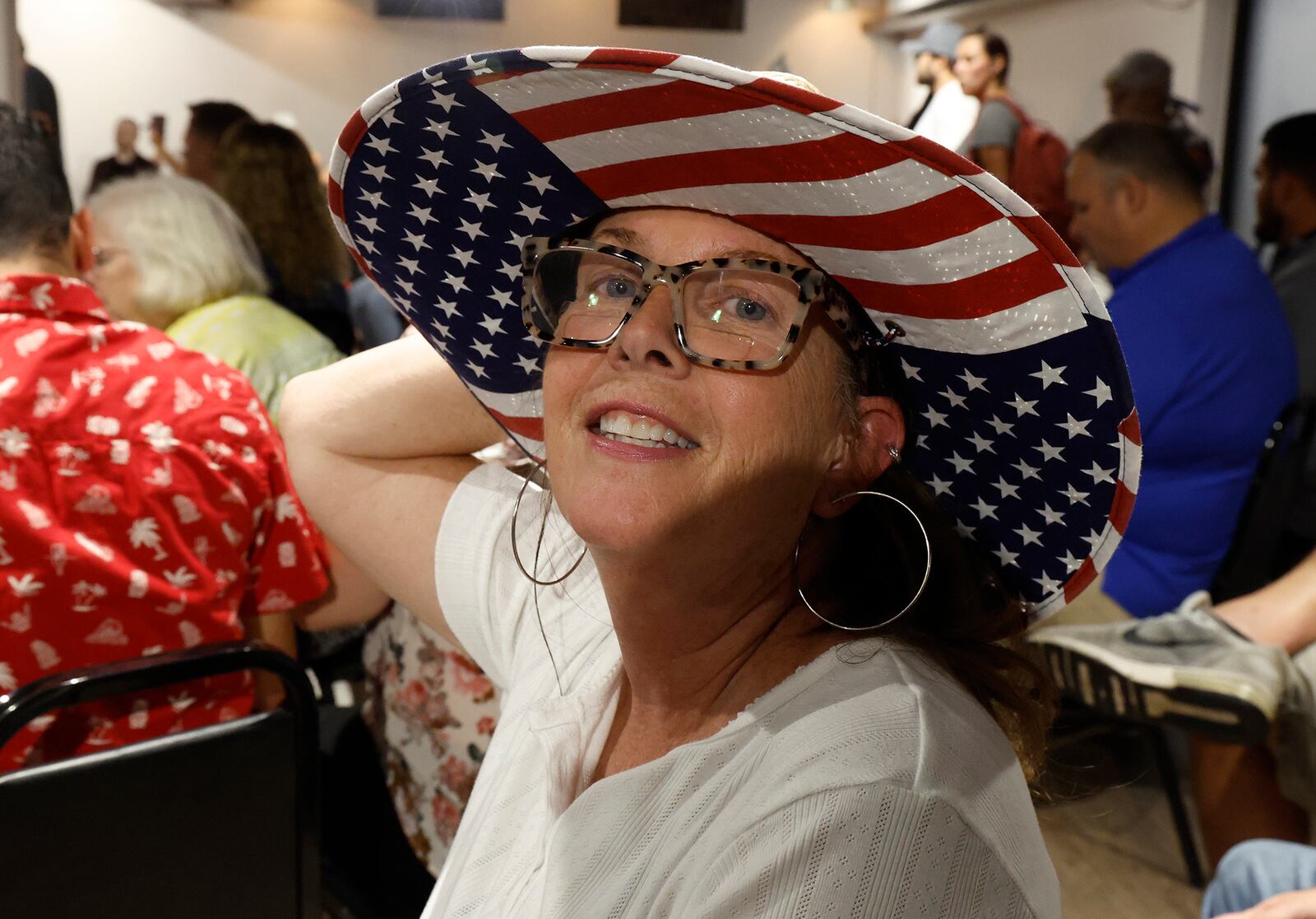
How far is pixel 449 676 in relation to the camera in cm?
175

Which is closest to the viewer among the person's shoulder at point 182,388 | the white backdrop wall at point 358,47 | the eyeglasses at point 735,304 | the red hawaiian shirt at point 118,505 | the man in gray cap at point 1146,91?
the eyeglasses at point 735,304

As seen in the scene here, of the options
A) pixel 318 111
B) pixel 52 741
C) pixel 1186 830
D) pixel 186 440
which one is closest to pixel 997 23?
pixel 318 111

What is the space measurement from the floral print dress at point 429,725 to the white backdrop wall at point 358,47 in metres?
3.62

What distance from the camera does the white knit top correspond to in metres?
0.74

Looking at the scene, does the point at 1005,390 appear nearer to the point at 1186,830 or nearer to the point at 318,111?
the point at 1186,830

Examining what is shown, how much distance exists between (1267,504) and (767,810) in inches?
91.3

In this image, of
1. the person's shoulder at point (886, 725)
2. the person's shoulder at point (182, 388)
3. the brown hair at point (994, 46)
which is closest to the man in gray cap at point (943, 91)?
the brown hair at point (994, 46)

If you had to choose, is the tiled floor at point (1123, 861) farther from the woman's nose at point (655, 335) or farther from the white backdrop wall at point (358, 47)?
the white backdrop wall at point (358, 47)

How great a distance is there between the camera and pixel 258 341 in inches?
109

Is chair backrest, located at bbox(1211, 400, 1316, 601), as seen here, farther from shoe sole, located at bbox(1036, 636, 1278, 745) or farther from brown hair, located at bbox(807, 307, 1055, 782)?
brown hair, located at bbox(807, 307, 1055, 782)

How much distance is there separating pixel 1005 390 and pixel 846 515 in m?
0.22

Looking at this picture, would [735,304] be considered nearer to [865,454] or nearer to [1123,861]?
[865,454]

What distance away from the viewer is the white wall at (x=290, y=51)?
4.87 metres

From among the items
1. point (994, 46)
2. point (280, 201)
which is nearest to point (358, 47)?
point (280, 201)
